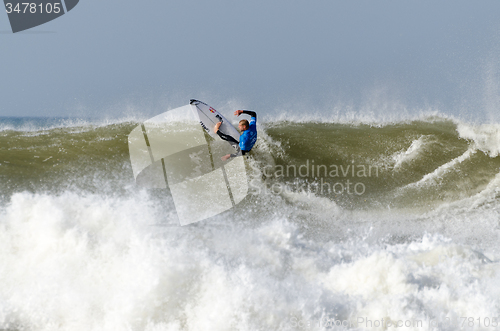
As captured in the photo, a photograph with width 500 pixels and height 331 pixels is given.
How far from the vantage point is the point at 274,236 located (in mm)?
5281

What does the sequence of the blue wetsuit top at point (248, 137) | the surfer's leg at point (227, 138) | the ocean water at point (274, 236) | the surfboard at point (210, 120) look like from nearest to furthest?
the ocean water at point (274, 236)
the blue wetsuit top at point (248, 137)
the surfer's leg at point (227, 138)
the surfboard at point (210, 120)

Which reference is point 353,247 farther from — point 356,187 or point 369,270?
point 356,187

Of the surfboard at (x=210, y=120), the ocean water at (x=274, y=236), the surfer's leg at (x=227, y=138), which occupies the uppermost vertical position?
the surfboard at (x=210, y=120)

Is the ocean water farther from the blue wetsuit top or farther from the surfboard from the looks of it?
the surfboard

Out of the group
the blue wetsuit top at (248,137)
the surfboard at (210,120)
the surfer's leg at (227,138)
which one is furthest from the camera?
the surfboard at (210,120)

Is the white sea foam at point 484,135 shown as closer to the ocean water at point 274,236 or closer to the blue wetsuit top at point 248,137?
the ocean water at point 274,236

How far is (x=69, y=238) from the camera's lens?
15.9 ft

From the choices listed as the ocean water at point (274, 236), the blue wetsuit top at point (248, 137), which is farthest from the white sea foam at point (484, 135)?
the blue wetsuit top at point (248, 137)

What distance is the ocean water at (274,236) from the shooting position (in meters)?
4.09

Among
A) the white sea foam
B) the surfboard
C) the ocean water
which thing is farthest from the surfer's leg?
the white sea foam

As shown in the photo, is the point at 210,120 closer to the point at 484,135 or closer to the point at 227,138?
the point at 227,138

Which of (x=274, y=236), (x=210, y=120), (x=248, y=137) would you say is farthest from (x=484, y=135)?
(x=210, y=120)

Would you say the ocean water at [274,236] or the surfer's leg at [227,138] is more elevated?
the surfer's leg at [227,138]

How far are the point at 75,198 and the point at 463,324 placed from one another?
6.34m
